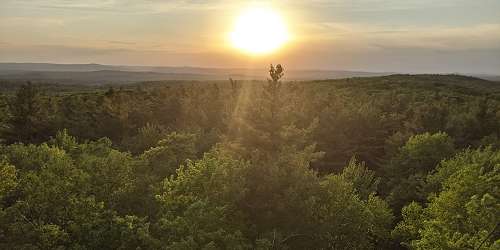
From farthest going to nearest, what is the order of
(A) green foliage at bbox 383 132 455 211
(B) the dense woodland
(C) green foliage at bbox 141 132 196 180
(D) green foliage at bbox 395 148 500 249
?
1. (A) green foliage at bbox 383 132 455 211
2. (C) green foliage at bbox 141 132 196 180
3. (B) the dense woodland
4. (D) green foliage at bbox 395 148 500 249

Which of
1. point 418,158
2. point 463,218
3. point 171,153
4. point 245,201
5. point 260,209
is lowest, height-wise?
point 418,158

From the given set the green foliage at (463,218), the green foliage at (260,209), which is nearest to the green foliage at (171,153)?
the green foliage at (260,209)

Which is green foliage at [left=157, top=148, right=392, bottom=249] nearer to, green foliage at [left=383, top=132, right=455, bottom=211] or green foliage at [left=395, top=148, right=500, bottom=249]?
green foliage at [left=395, top=148, right=500, bottom=249]

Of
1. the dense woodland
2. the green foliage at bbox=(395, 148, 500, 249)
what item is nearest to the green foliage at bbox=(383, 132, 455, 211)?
the dense woodland

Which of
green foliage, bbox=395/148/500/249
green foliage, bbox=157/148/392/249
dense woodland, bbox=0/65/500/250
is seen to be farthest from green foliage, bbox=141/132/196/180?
green foliage, bbox=395/148/500/249

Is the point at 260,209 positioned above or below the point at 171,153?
above

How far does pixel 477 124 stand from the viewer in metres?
65.9

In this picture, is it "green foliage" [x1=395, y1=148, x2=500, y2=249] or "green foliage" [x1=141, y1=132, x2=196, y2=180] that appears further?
"green foliage" [x1=141, y1=132, x2=196, y2=180]

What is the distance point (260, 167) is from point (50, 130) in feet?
160

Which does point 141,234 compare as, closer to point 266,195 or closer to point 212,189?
point 212,189

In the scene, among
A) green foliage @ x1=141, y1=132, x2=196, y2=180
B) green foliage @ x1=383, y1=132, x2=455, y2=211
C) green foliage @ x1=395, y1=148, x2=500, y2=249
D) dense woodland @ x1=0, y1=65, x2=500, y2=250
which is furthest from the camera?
green foliage @ x1=383, y1=132, x2=455, y2=211

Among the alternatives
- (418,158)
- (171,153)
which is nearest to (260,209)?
(171,153)

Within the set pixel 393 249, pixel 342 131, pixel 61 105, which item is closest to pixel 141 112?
pixel 61 105

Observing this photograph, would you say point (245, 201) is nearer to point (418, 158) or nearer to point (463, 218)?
point (463, 218)
